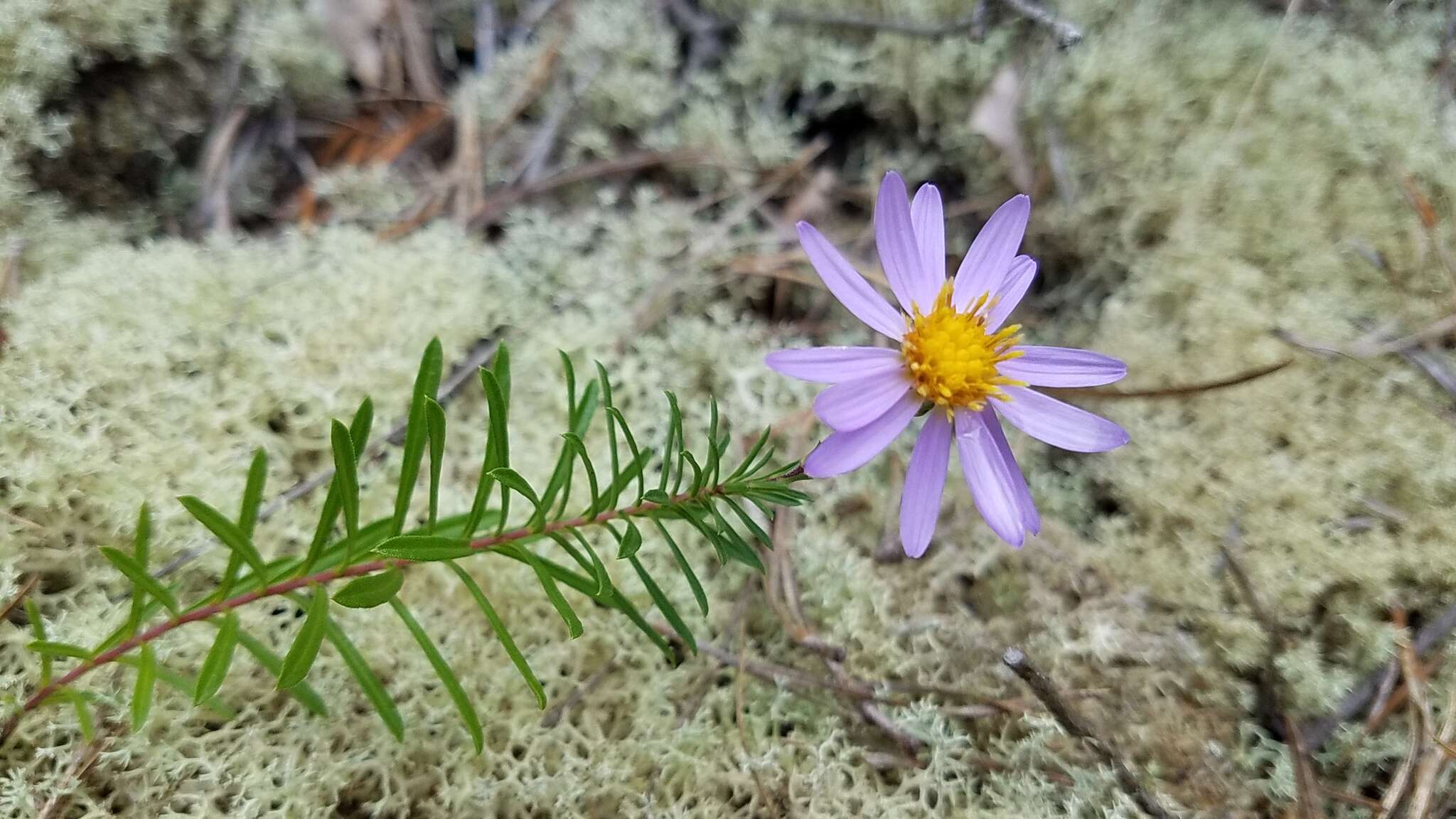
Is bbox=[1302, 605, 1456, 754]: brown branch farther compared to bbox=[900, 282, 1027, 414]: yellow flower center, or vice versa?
bbox=[1302, 605, 1456, 754]: brown branch

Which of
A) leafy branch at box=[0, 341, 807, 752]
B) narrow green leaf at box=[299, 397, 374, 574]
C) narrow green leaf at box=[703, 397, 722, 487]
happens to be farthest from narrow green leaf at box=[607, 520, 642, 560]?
narrow green leaf at box=[299, 397, 374, 574]

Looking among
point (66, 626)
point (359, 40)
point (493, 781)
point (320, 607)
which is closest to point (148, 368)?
point (66, 626)

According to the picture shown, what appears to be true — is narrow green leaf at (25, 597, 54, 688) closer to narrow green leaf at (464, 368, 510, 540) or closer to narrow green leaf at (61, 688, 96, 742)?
narrow green leaf at (61, 688, 96, 742)

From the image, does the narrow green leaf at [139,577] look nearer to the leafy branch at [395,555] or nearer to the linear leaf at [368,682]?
the leafy branch at [395,555]

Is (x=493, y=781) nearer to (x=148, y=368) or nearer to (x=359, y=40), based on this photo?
(x=148, y=368)

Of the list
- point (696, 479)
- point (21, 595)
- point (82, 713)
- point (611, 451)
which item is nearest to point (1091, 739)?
point (696, 479)

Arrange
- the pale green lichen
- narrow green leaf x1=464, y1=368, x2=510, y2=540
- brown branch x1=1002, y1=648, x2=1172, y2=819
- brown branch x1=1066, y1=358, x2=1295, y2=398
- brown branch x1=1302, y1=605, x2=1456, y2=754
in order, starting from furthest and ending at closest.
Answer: brown branch x1=1066, y1=358, x2=1295, y2=398 → brown branch x1=1302, y1=605, x2=1456, y2=754 → the pale green lichen → brown branch x1=1002, y1=648, x2=1172, y2=819 → narrow green leaf x1=464, y1=368, x2=510, y2=540

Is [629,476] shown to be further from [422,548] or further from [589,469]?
[422,548]
